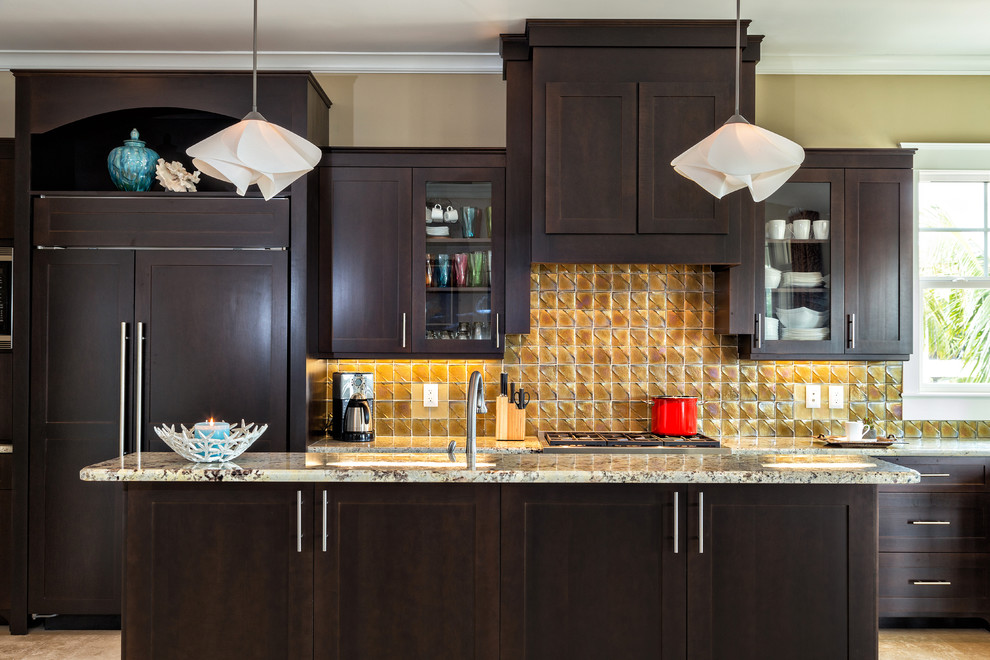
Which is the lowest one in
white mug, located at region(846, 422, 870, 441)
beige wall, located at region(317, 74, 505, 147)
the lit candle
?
white mug, located at region(846, 422, 870, 441)

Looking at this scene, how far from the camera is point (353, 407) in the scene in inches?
153

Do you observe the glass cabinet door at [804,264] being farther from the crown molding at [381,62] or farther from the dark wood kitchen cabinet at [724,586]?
the dark wood kitchen cabinet at [724,586]

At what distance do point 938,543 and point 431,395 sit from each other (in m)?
2.56

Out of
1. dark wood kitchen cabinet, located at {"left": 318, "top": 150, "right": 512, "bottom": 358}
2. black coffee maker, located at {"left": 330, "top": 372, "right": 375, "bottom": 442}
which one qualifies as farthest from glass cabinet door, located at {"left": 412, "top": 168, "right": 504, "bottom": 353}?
black coffee maker, located at {"left": 330, "top": 372, "right": 375, "bottom": 442}

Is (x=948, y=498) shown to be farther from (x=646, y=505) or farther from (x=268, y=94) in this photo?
(x=268, y=94)

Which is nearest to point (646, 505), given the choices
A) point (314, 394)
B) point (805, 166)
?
point (314, 394)

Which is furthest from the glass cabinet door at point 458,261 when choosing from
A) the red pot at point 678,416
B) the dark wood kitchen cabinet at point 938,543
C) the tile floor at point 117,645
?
the dark wood kitchen cabinet at point 938,543

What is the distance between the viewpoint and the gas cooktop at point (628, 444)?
3668 millimetres

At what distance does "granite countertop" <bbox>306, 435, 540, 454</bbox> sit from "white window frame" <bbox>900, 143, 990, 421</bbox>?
81.5 inches

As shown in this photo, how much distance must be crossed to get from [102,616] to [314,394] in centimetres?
145

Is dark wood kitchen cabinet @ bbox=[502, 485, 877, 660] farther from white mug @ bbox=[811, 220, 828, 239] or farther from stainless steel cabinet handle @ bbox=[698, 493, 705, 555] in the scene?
white mug @ bbox=[811, 220, 828, 239]

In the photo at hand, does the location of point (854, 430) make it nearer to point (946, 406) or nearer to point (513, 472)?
point (946, 406)

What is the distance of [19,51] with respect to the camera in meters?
4.08

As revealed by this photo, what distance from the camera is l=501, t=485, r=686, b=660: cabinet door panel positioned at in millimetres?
2227
